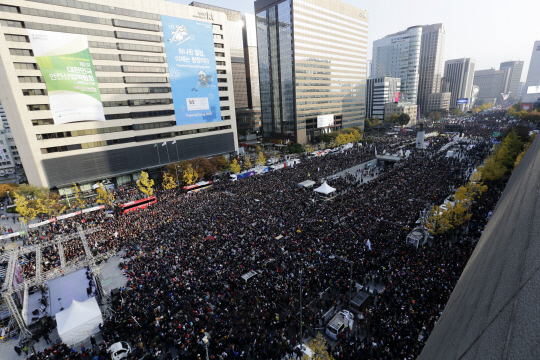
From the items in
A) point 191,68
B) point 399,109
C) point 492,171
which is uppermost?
point 191,68

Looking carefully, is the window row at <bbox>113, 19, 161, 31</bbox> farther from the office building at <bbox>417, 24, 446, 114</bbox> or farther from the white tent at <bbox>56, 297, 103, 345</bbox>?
the office building at <bbox>417, 24, 446, 114</bbox>

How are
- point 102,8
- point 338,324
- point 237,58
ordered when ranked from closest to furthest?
point 338,324
point 102,8
point 237,58

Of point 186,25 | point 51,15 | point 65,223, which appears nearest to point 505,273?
point 65,223

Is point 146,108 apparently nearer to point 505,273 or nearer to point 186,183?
point 186,183

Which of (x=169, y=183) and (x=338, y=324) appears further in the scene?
(x=169, y=183)

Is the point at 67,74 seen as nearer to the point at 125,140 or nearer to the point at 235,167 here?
the point at 125,140

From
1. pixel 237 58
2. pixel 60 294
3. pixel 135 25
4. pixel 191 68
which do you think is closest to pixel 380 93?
pixel 237 58
